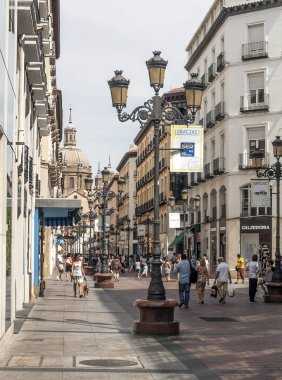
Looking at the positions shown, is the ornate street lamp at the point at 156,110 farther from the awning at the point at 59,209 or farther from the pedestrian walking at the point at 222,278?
the pedestrian walking at the point at 222,278

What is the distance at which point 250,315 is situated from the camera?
820 inches

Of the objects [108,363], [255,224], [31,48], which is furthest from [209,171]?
[108,363]

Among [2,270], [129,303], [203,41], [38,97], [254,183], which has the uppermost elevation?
[203,41]

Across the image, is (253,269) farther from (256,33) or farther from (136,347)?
(256,33)

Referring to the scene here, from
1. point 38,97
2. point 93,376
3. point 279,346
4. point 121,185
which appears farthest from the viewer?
point 121,185

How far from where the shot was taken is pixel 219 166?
171 ft

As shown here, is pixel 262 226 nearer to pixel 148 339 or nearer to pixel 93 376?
pixel 148 339

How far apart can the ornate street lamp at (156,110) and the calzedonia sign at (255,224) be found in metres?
32.5

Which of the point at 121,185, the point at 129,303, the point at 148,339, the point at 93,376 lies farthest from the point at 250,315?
the point at 121,185

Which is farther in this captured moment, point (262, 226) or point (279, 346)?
point (262, 226)

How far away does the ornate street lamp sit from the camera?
15.3 metres

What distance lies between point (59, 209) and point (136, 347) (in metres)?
14.4

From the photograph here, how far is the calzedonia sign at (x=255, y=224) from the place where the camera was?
48750 millimetres

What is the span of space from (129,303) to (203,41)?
36.6 meters
